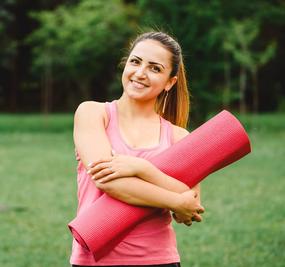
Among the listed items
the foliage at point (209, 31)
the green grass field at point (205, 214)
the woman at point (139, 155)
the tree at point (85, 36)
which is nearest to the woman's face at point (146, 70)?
the woman at point (139, 155)

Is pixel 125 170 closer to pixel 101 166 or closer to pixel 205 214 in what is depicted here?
pixel 101 166

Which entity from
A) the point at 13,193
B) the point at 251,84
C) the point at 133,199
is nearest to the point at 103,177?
the point at 133,199

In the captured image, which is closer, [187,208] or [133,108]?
[187,208]

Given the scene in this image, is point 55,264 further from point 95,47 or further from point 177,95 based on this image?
point 95,47

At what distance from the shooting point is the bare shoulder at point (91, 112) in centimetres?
284

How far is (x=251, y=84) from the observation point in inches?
1410

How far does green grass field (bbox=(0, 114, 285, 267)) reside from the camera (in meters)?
6.19

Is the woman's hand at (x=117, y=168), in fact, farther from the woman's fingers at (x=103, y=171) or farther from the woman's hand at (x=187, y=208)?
the woman's hand at (x=187, y=208)

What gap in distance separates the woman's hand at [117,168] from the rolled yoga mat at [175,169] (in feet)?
0.28

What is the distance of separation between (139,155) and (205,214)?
5641 millimetres

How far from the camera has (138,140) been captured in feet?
9.20

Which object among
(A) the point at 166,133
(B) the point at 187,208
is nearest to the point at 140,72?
(A) the point at 166,133

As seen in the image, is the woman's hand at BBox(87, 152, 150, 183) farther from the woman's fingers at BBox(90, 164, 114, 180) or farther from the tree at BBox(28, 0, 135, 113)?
the tree at BBox(28, 0, 135, 113)

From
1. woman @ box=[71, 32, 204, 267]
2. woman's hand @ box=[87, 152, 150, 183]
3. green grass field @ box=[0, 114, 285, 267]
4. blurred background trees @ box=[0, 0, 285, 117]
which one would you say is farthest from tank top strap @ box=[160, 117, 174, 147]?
blurred background trees @ box=[0, 0, 285, 117]
